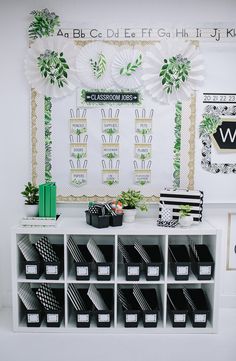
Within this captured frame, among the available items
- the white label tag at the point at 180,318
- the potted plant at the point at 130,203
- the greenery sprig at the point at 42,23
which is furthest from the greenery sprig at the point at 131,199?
the greenery sprig at the point at 42,23

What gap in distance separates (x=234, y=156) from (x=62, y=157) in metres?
1.34

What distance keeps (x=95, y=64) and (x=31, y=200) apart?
113cm

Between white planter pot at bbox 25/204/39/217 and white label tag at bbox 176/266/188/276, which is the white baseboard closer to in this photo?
white label tag at bbox 176/266/188/276

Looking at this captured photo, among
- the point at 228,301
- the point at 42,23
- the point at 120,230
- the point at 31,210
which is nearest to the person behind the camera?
the point at 120,230

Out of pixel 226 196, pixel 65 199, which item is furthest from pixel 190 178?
pixel 65 199

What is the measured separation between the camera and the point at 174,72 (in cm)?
329

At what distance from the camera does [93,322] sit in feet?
10.4

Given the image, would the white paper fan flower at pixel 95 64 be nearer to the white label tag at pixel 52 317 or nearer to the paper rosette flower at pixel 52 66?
the paper rosette flower at pixel 52 66

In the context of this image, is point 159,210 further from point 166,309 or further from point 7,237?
point 7,237

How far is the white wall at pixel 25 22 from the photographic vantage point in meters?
3.26

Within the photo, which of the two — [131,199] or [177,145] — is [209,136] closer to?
[177,145]

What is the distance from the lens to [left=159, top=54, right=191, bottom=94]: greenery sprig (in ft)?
10.7

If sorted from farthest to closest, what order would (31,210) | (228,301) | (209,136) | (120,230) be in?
(228,301) < (209,136) < (31,210) < (120,230)

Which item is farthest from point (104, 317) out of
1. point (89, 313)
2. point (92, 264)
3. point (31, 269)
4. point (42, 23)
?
point (42, 23)
